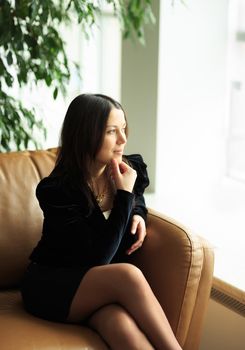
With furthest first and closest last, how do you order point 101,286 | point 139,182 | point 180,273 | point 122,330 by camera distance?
point 139,182 < point 180,273 < point 101,286 < point 122,330

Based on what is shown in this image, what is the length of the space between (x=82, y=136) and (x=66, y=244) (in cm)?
35

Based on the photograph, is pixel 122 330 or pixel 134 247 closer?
pixel 122 330

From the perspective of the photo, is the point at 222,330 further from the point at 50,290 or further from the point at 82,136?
the point at 82,136

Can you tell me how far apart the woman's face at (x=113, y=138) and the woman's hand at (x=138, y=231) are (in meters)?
0.22

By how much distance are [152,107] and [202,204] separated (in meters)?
0.58

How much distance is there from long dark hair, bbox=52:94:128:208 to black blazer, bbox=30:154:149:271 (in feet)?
0.16

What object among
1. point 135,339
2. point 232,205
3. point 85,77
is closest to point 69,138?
point 135,339

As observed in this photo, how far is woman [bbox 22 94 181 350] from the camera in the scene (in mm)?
1955

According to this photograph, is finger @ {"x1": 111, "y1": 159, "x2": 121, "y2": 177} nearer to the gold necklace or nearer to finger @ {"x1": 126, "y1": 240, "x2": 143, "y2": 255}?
the gold necklace

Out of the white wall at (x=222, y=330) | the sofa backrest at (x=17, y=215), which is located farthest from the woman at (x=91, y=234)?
the white wall at (x=222, y=330)

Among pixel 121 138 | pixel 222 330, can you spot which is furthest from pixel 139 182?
pixel 222 330

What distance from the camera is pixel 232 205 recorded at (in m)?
3.41

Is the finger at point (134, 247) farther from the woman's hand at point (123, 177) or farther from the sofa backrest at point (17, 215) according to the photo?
the sofa backrest at point (17, 215)

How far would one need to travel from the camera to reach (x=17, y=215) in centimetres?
234
